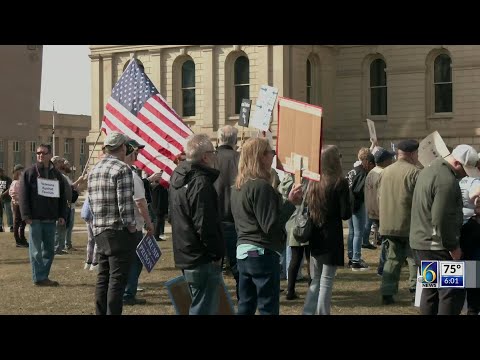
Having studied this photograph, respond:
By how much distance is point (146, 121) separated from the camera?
1441 cm

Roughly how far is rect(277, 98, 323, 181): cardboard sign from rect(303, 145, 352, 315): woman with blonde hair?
0.85m

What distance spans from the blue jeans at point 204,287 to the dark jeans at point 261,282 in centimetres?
25

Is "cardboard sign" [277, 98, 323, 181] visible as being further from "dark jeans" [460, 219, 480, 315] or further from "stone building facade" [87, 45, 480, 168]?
"stone building facade" [87, 45, 480, 168]

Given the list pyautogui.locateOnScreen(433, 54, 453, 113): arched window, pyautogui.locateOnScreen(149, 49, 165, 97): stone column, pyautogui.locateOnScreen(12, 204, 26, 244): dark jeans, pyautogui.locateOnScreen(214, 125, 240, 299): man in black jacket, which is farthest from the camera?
pyautogui.locateOnScreen(149, 49, 165, 97): stone column

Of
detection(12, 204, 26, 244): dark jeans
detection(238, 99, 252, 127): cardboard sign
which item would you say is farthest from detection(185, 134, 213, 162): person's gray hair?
detection(238, 99, 252, 127): cardboard sign

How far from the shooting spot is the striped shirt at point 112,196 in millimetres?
8883

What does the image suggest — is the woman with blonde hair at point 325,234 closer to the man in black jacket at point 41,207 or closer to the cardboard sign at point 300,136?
the cardboard sign at point 300,136

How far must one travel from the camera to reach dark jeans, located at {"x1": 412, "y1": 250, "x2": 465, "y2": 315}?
830cm

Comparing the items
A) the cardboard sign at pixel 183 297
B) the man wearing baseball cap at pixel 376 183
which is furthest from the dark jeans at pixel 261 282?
the man wearing baseball cap at pixel 376 183

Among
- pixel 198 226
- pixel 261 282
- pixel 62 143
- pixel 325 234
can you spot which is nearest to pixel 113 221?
pixel 198 226

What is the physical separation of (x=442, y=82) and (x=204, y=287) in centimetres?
3613

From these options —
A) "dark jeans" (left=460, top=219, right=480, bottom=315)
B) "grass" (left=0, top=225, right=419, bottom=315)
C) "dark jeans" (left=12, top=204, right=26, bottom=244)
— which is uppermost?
"dark jeans" (left=460, top=219, right=480, bottom=315)

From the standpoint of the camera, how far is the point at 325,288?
9219 mm

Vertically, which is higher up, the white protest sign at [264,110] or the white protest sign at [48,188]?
the white protest sign at [264,110]
